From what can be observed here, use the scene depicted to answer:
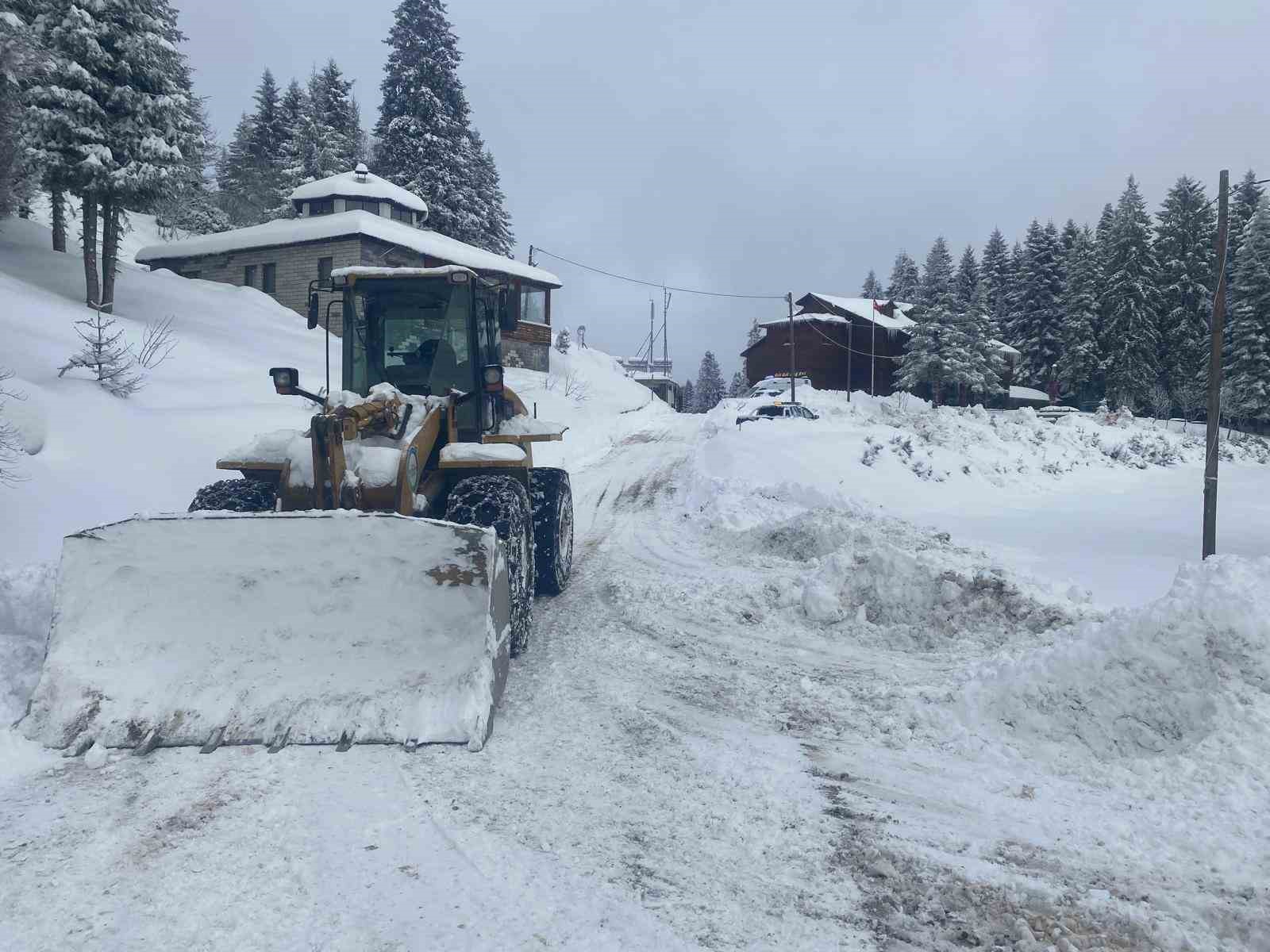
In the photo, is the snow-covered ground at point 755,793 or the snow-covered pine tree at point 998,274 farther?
the snow-covered pine tree at point 998,274

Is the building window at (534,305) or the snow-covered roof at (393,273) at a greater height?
the building window at (534,305)

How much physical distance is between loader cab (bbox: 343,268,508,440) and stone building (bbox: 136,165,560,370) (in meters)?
18.7

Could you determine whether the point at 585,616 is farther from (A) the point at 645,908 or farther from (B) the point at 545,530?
(A) the point at 645,908

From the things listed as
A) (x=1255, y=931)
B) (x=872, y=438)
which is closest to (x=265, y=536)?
(x=1255, y=931)

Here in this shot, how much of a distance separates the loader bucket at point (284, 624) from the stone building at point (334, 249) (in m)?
21.0

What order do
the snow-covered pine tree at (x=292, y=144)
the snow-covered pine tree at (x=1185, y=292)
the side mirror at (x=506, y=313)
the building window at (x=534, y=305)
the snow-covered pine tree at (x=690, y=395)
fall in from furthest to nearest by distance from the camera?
the snow-covered pine tree at (x=690, y=395), the snow-covered pine tree at (x=1185, y=292), the snow-covered pine tree at (x=292, y=144), the building window at (x=534, y=305), the side mirror at (x=506, y=313)

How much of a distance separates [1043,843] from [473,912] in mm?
2329

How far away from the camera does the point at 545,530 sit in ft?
23.7

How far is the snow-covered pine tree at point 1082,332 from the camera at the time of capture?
4541cm

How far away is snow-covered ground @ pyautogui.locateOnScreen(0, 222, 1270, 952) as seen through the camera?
2.71 meters

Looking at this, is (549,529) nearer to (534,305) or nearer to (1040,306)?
(534,305)

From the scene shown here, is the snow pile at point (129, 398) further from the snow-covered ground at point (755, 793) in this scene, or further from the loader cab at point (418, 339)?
the loader cab at point (418, 339)

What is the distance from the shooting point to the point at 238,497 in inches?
213

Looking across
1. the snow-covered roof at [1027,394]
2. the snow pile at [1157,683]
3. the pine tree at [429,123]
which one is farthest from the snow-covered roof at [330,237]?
the snow-covered roof at [1027,394]
